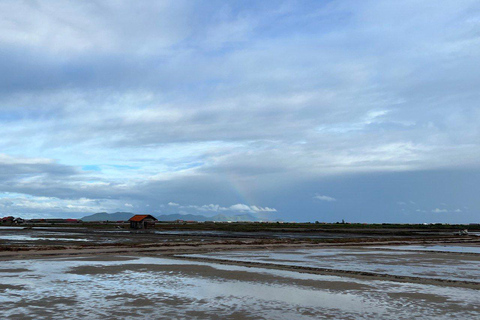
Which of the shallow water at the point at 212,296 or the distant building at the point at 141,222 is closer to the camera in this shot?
the shallow water at the point at 212,296

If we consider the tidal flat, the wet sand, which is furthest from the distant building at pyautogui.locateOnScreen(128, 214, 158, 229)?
the tidal flat

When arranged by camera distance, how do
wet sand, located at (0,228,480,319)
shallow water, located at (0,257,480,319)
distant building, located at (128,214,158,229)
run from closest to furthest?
shallow water, located at (0,257,480,319)
wet sand, located at (0,228,480,319)
distant building, located at (128,214,158,229)

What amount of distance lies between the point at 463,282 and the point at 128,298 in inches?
520

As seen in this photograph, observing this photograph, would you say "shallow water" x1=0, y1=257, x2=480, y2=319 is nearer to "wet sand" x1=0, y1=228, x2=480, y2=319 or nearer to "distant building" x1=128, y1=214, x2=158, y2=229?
"wet sand" x1=0, y1=228, x2=480, y2=319

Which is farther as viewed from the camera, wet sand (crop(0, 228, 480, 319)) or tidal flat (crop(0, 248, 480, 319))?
wet sand (crop(0, 228, 480, 319))

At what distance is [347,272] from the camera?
69.2 feet

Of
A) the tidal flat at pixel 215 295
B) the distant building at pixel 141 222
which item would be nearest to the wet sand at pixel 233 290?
the tidal flat at pixel 215 295

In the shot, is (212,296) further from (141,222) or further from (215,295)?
(141,222)

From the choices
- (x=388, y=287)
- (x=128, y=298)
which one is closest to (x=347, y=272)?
(x=388, y=287)

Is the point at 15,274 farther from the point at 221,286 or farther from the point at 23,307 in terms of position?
the point at 221,286

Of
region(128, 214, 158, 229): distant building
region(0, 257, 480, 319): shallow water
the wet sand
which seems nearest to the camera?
region(0, 257, 480, 319): shallow water

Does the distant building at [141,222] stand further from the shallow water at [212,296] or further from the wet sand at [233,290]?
the shallow water at [212,296]

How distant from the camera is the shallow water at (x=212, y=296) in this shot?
11.9 m

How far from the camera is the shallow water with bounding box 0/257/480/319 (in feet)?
39.1
